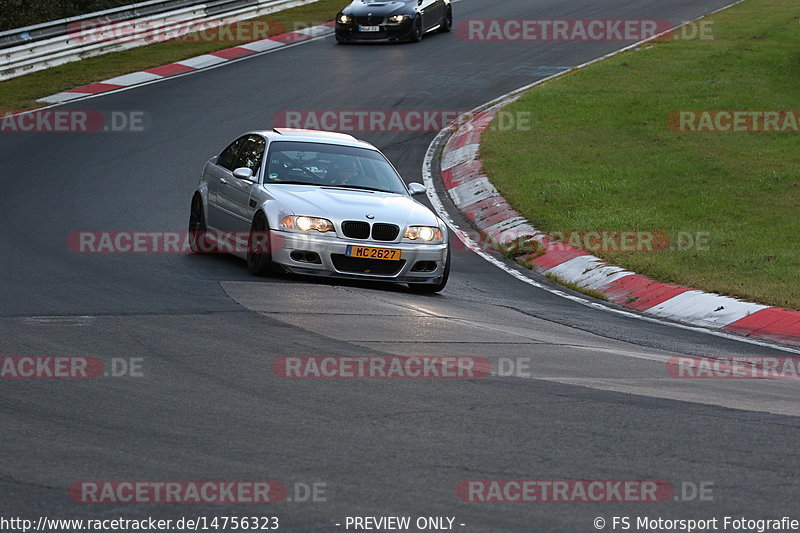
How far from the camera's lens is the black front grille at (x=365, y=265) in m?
12.0

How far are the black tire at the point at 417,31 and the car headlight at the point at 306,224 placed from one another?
67.1 feet

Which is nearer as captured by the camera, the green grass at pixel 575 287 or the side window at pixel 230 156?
the green grass at pixel 575 287

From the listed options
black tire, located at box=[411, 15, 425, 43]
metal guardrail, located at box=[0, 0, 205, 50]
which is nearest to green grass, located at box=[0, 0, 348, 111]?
metal guardrail, located at box=[0, 0, 205, 50]

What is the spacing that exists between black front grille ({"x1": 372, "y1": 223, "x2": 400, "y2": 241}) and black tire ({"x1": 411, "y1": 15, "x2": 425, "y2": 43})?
20250 millimetres

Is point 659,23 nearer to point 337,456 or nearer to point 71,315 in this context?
point 71,315

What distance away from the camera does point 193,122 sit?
23.3 metres

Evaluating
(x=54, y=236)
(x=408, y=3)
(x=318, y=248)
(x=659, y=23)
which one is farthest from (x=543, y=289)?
(x=659, y=23)

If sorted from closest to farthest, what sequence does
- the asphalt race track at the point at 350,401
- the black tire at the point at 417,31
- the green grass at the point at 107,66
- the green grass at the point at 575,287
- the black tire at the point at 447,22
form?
the asphalt race track at the point at 350,401 → the green grass at the point at 575,287 → the green grass at the point at 107,66 → the black tire at the point at 417,31 → the black tire at the point at 447,22

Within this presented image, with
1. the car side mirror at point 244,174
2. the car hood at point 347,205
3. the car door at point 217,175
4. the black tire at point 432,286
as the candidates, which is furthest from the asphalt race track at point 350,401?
the car side mirror at point 244,174

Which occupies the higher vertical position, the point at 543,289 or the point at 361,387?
the point at 361,387

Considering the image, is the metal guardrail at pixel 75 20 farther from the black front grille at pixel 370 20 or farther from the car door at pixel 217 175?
the car door at pixel 217 175

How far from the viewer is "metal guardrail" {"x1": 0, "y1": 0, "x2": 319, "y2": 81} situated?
28078 mm

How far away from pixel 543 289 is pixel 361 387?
6297 millimetres

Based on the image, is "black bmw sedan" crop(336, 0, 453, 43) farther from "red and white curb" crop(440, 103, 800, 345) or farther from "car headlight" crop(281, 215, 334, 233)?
"car headlight" crop(281, 215, 334, 233)
